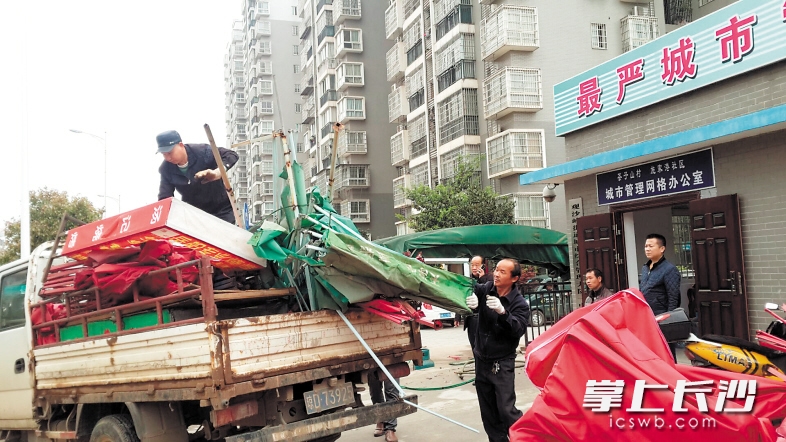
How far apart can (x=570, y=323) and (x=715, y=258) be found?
582 cm

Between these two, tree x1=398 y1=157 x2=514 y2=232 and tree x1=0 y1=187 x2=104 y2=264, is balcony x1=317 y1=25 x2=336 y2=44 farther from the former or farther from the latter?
tree x1=398 y1=157 x2=514 y2=232

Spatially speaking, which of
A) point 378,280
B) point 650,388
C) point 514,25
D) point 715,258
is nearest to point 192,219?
point 378,280

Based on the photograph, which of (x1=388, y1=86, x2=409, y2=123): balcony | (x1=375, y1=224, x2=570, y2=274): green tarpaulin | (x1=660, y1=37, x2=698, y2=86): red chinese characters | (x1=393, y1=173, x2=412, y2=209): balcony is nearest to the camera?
(x1=660, y1=37, x2=698, y2=86): red chinese characters

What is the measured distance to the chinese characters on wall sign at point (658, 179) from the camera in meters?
8.41

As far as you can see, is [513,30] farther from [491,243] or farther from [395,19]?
[491,243]

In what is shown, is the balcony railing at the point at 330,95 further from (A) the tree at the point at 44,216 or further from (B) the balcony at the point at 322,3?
(A) the tree at the point at 44,216

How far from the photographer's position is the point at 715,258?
26.8 feet

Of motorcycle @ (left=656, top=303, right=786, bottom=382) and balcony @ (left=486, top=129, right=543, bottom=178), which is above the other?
balcony @ (left=486, top=129, right=543, bottom=178)

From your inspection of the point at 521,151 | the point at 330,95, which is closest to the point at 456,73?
the point at 521,151

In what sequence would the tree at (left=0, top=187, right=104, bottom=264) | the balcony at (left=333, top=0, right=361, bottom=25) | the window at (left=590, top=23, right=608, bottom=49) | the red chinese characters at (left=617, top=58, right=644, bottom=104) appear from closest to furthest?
the red chinese characters at (left=617, top=58, right=644, bottom=104) < the tree at (left=0, top=187, right=104, bottom=264) < the window at (left=590, top=23, right=608, bottom=49) < the balcony at (left=333, top=0, right=361, bottom=25)

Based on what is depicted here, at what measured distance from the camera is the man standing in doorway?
6027 mm

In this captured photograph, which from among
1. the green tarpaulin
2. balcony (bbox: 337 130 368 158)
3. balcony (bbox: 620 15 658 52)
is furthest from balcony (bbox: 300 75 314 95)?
the green tarpaulin

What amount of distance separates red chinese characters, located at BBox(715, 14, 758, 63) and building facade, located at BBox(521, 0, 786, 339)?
13 mm

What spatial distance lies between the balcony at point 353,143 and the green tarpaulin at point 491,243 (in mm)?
30397
